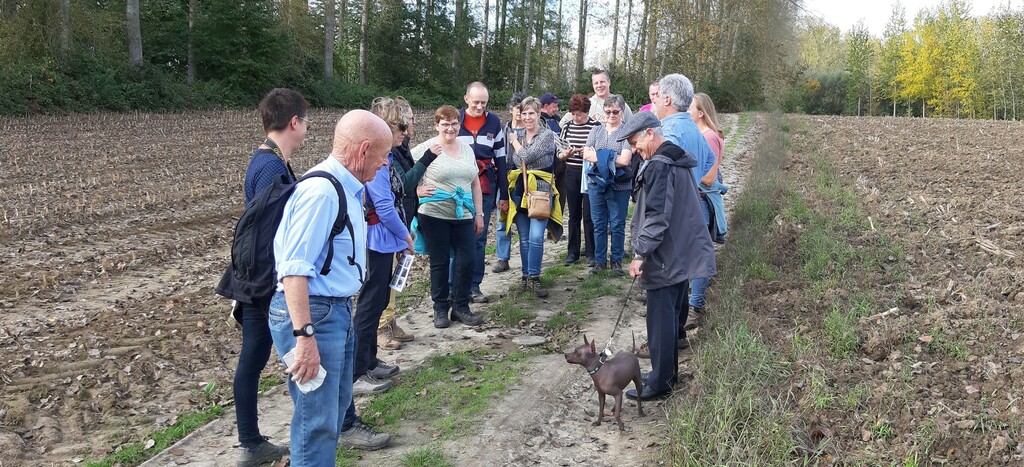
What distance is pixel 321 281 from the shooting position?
336cm

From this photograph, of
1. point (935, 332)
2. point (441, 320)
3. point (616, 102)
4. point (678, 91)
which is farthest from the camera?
point (616, 102)

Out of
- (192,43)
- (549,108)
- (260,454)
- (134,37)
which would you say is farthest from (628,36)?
(260,454)

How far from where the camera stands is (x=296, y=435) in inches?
135

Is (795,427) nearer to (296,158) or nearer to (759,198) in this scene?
(759,198)

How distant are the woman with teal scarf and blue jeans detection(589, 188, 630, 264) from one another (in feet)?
6.02

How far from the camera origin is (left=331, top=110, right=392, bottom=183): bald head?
346 cm

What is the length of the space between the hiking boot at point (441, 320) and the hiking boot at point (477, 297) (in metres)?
0.78

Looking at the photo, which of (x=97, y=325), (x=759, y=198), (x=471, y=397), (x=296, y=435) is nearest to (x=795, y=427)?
(x=471, y=397)

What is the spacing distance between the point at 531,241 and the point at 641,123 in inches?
117

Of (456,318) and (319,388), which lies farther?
(456,318)

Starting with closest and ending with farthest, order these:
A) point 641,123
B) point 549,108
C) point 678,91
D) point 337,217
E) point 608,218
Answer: point 337,217 → point 641,123 → point 678,91 → point 608,218 → point 549,108

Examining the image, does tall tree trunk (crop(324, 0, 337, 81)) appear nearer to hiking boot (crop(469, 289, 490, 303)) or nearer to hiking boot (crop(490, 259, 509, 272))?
hiking boot (crop(490, 259, 509, 272))

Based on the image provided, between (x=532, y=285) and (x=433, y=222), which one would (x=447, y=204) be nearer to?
(x=433, y=222)

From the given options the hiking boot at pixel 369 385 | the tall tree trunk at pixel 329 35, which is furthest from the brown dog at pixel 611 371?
the tall tree trunk at pixel 329 35
